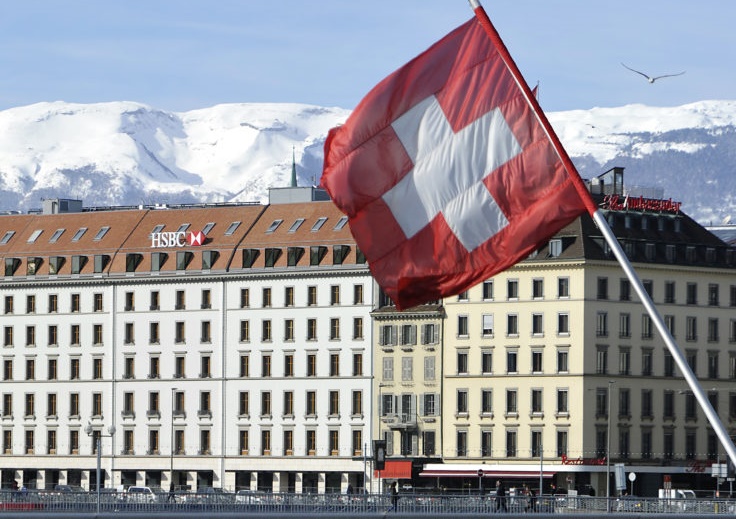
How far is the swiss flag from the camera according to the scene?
40.0 m

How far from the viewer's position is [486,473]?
6373 inches

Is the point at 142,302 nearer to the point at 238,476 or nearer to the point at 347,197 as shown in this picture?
the point at 238,476

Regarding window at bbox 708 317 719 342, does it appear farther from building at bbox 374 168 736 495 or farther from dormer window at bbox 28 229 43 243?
dormer window at bbox 28 229 43 243

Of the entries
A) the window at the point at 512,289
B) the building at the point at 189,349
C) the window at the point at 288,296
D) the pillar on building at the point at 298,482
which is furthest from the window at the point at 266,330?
the window at the point at 512,289

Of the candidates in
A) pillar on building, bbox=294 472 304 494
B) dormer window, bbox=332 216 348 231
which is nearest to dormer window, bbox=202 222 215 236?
dormer window, bbox=332 216 348 231

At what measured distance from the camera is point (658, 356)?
164250 millimetres

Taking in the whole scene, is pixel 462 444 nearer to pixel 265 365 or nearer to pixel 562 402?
pixel 562 402

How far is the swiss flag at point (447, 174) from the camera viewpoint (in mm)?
40000

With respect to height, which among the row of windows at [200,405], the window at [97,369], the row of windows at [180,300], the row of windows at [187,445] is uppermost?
the row of windows at [180,300]

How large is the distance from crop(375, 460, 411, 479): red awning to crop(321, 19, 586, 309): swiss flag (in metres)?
124

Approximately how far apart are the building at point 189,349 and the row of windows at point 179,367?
0.11 meters

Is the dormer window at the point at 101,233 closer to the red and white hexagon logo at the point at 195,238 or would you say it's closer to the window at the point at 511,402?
the red and white hexagon logo at the point at 195,238

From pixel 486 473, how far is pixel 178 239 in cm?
3333

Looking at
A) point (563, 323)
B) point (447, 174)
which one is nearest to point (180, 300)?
point (563, 323)
